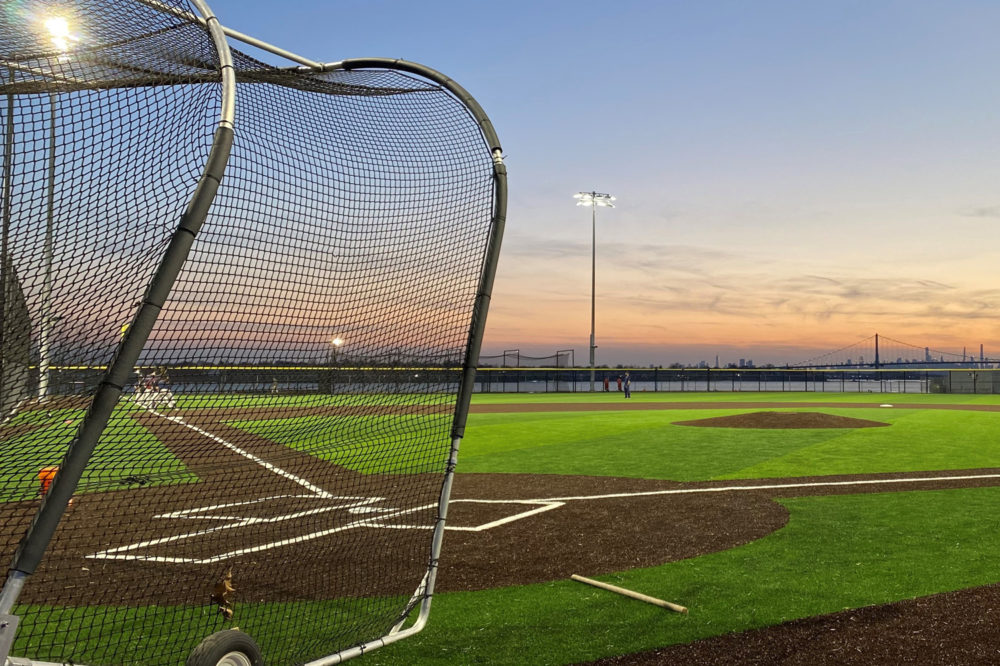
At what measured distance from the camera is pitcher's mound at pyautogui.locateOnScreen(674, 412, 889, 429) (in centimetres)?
1944

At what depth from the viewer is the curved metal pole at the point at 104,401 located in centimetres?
234

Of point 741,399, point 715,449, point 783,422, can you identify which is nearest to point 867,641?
point 715,449

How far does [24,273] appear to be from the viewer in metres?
3.22

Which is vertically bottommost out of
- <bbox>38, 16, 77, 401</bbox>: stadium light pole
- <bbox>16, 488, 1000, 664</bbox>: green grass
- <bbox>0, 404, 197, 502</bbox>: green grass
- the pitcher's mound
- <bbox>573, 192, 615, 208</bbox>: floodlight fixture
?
<bbox>16, 488, 1000, 664</bbox>: green grass

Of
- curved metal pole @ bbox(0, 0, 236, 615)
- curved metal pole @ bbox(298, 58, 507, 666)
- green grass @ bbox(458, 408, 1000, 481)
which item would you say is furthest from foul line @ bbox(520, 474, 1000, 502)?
curved metal pole @ bbox(0, 0, 236, 615)

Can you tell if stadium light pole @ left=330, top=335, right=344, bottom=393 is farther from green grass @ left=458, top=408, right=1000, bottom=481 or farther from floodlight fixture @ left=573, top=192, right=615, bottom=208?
floodlight fixture @ left=573, top=192, right=615, bottom=208

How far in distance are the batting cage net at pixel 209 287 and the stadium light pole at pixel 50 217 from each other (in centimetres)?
1

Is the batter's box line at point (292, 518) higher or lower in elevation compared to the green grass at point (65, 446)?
lower

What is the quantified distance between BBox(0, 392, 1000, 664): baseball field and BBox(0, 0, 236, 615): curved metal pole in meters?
0.53

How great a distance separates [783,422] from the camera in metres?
19.7

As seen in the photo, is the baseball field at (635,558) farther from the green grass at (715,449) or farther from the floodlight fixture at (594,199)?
the floodlight fixture at (594,199)

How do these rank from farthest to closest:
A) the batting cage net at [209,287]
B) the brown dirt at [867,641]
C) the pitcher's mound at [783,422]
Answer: the pitcher's mound at [783,422] → the brown dirt at [867,641] → the batting cage net at [209,287]

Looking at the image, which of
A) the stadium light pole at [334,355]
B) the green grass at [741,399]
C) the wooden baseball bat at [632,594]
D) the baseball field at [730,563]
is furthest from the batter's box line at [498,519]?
the green grass at [741,399]

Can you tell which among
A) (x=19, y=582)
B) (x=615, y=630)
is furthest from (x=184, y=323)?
(x=615, y=630)
